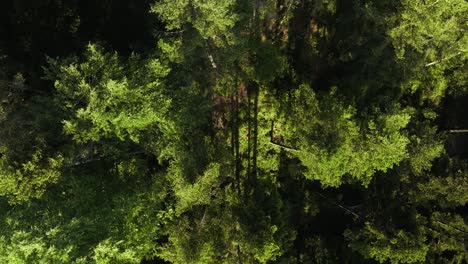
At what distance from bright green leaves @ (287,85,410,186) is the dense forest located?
0.28 ft

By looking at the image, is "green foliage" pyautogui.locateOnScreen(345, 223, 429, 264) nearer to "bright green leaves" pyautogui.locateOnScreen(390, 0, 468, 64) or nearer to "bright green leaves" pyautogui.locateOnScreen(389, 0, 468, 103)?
"bright green leaves" pyautogui.locateOnScreen(389, 0, 468, 103)

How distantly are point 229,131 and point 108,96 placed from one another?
7.09m

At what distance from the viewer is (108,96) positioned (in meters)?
15.9

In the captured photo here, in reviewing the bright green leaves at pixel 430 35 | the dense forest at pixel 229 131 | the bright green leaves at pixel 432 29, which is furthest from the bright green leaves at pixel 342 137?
the bright green leaves at pixel 432 29

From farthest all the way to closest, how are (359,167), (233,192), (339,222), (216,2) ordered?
(339,222)
(233,192)
(359,167)
(216,2)

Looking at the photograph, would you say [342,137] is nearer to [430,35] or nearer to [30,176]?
[430,35]

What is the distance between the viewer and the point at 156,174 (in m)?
18.6

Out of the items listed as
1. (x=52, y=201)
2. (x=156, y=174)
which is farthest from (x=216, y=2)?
(x=52, y=201)

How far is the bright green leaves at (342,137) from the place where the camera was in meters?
17.3

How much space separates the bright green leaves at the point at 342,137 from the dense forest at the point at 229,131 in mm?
87

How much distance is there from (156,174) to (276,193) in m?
6.13

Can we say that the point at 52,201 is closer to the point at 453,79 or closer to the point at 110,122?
the point at 110,122

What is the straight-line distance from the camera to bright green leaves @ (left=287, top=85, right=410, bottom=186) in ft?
56.8

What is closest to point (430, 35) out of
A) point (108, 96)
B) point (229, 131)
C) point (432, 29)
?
point (432, 29)
